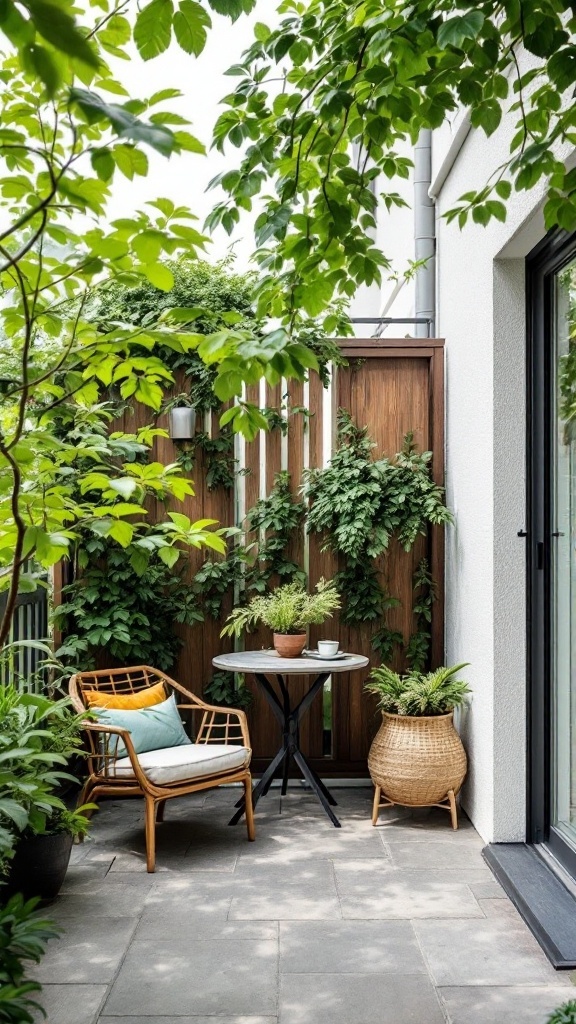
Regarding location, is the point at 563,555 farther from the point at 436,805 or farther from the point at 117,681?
the point at 117,681

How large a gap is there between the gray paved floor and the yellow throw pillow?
1.84 feet

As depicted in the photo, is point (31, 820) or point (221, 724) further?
point (221, 724)

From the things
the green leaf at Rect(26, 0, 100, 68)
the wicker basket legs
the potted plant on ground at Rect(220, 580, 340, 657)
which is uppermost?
the green leaf at Rect(26, 0, 100, 68)

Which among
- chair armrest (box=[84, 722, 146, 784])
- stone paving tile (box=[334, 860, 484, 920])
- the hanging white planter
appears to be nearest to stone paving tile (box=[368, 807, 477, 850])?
stone paving tile (box=[334, 860, 484, 920])

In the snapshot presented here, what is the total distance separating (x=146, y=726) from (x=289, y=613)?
906 mm

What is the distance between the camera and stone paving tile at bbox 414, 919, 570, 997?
2.58 meters

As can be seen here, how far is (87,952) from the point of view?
2.78 meters

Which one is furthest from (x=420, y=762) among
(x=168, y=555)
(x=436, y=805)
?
(x=168, y=555)

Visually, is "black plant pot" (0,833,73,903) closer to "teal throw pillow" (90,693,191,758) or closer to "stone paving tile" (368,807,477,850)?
"teal throw pillow" (90,693,191,758)

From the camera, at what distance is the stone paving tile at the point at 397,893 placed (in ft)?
10.1

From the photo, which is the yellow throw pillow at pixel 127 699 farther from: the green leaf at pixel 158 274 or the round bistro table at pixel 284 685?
the green leaf at pixel 158 274

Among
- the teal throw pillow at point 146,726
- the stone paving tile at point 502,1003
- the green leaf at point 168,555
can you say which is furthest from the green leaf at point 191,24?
the teal throw pillow at point 146,726

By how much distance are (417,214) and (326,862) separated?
4.04 m

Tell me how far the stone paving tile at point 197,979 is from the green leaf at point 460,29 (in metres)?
2.39
